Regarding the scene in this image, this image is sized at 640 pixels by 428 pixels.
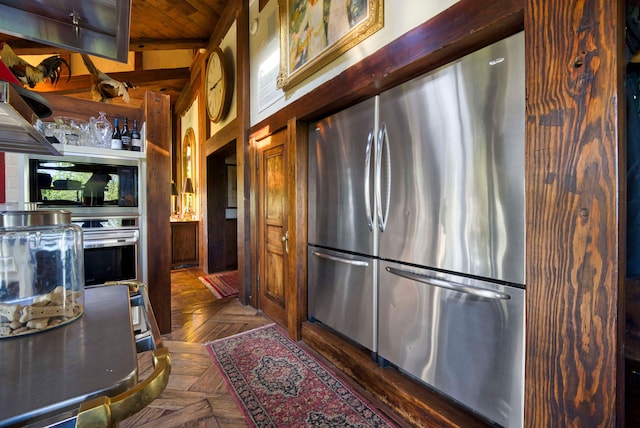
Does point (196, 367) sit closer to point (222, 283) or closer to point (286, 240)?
point (286, 240)

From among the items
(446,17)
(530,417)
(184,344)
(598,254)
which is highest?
(446,17)

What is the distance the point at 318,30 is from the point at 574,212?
2.09 meters

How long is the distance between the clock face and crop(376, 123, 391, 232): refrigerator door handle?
2.98 meters

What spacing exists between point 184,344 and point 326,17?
292 cm

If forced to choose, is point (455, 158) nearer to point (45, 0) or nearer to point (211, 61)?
point (45, 0)

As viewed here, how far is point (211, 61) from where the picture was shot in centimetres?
441

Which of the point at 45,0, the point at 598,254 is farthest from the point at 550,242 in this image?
the point at 45,0

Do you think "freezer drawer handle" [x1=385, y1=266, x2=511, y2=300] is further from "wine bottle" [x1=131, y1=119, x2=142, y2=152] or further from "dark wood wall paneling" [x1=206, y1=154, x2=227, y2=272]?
"dark wood wall paneling" [x1=206, y1=154, x2=227, y2=272]

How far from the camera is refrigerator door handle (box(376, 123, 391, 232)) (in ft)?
5.76

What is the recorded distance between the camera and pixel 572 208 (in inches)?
37.1

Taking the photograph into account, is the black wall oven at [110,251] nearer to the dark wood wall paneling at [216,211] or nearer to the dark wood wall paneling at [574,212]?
the dark wood wall paneling at [216,211]

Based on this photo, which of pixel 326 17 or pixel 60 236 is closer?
Result: pixel 60 236

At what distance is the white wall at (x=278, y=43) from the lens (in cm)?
150

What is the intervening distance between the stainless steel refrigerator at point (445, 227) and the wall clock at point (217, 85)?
8.41 ft
